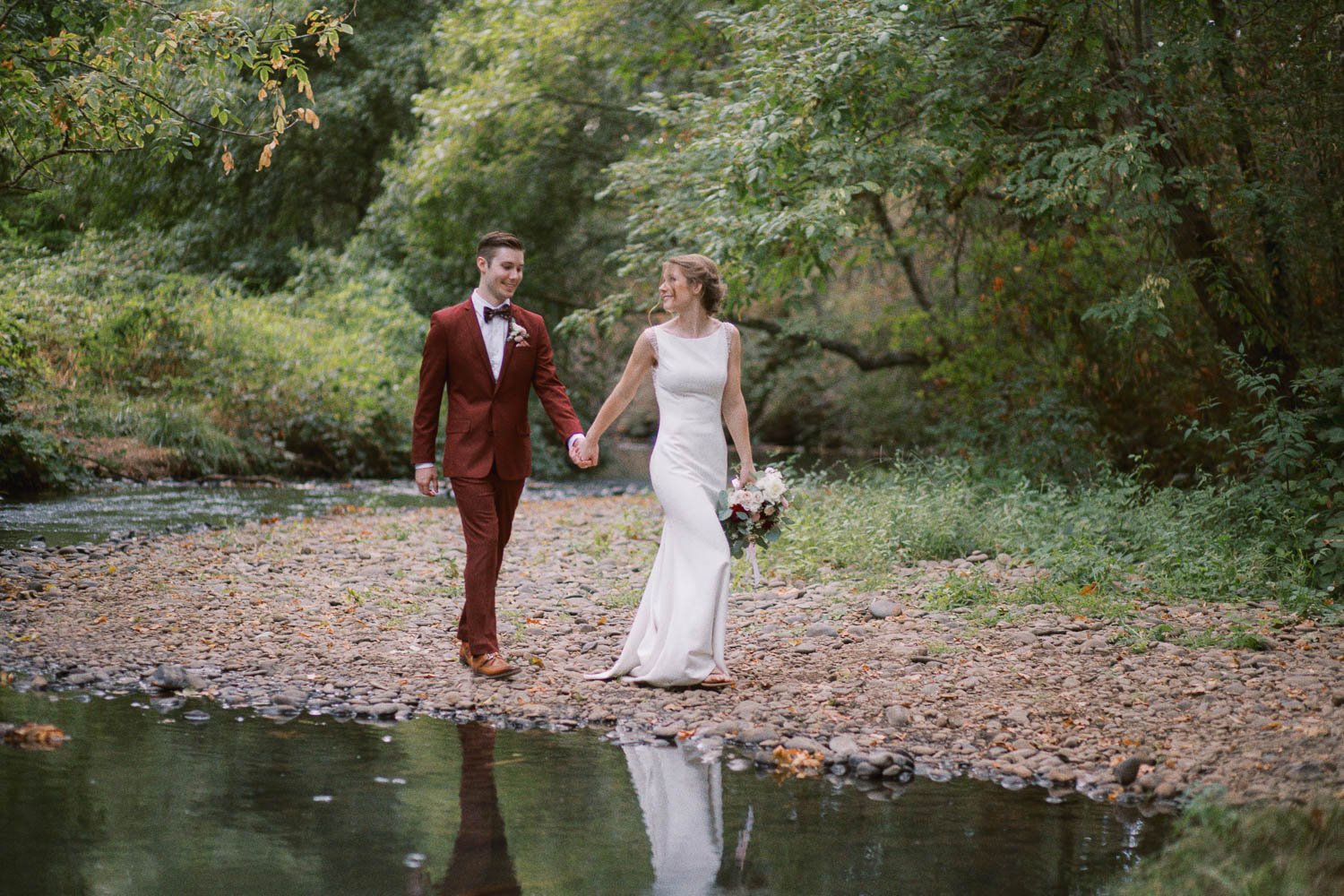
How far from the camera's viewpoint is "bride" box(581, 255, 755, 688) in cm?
615

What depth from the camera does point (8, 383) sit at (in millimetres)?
12414

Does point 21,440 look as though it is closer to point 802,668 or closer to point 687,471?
point 687,471

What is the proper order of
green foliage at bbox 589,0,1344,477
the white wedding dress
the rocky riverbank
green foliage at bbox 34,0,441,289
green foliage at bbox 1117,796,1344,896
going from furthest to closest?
green foliage at bbox 34,0,441,289
green foliage at bbox 589,0,1344,477
the white wedding dress
the rocky riverbank
green foliage at bbox 1117,796,1344,896

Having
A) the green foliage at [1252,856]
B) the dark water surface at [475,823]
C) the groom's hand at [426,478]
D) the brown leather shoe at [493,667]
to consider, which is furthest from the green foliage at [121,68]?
the green foliage at [1252,856]

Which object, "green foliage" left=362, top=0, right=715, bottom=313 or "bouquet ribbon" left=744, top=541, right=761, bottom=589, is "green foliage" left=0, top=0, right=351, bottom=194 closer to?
"bouquet ribbon" left=744, top=541, right=761, bottom=589

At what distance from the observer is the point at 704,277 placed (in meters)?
6.20

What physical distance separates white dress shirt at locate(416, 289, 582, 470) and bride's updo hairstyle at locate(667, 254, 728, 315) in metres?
0.93

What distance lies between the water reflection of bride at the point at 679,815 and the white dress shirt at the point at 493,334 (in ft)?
6.24

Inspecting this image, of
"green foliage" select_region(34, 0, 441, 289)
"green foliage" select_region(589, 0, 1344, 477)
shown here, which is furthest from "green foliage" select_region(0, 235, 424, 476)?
"green foliage" select_region(589, 0, 1344, 477)

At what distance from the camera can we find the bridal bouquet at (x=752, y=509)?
6.34m

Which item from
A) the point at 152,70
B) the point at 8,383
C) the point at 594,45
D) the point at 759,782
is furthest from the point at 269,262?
the point at 759,782

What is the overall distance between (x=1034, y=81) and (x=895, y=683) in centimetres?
571

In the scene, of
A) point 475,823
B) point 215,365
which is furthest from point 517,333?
point 215,365

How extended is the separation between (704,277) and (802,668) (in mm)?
2137
